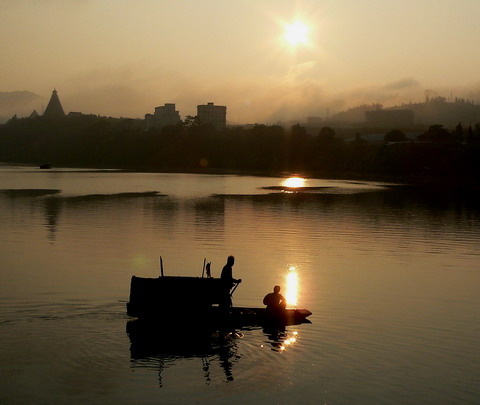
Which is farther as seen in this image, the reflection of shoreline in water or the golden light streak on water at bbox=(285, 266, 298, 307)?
the golden light streak on water at bbox=(285, 266, 298, 307)

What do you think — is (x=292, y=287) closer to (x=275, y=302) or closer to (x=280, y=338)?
(x=275, y=302)

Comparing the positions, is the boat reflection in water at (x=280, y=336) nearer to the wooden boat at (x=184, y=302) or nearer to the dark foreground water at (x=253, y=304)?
the dark foreground water at (x=253, y=304)

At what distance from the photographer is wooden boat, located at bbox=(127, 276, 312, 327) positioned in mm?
25422

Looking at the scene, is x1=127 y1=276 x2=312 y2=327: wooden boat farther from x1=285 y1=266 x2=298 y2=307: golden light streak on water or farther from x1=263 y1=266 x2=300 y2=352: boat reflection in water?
x1=285 y1=266 x2=298 y2=307: golden light streak on water

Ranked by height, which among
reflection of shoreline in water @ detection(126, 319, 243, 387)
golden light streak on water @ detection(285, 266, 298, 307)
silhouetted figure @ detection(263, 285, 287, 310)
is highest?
silhouetted figure @ detection(263, 285, 287, 310)

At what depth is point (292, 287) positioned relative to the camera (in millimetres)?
34438

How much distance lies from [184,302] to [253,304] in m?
5.52

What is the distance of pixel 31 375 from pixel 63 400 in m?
2.15

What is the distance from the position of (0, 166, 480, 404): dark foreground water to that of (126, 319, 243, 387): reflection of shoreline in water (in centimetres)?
8

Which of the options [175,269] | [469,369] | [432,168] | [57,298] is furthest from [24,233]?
[432,168]

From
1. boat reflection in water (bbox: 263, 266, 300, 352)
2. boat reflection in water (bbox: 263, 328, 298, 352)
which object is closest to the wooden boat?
boat reflection in water (bbox: 263, 266, 300, 352)

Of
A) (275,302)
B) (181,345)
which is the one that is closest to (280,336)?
(275,302)

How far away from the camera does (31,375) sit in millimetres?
20328

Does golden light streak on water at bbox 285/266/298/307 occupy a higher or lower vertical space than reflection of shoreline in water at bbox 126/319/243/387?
higher
